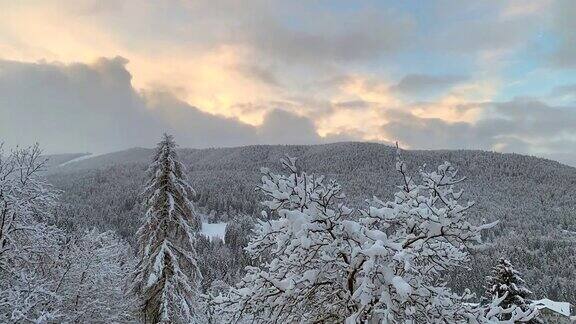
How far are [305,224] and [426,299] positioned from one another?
1.80m

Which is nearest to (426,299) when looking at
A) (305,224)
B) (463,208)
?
(463,208)

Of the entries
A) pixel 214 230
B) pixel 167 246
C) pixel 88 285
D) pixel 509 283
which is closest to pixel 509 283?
pixel 509 283

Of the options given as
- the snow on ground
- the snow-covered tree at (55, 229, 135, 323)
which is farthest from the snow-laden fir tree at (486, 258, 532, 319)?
the snow on ground

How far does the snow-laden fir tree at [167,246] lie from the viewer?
17531 mm

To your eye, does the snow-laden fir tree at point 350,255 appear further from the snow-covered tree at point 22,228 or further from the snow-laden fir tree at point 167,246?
the snow-laden fir tree at point 167,246

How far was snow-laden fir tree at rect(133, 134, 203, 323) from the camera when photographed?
57.5ft

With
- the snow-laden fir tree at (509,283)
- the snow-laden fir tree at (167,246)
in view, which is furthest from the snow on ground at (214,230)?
the snow-laden fir tree at (167,246)

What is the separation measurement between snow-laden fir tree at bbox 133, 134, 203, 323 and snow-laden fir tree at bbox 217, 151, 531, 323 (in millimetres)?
11944

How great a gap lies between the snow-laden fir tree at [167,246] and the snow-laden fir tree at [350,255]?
11.9 metres

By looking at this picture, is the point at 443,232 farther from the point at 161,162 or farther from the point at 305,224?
the point at 161,162

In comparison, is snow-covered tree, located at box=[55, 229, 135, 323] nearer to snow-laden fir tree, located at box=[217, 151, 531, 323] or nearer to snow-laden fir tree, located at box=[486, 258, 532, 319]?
snow-laden fir tree, located at box=[217, 151, 531, 323]

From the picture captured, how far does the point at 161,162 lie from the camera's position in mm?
18312

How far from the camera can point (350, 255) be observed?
555 cm

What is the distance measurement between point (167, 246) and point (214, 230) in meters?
150
